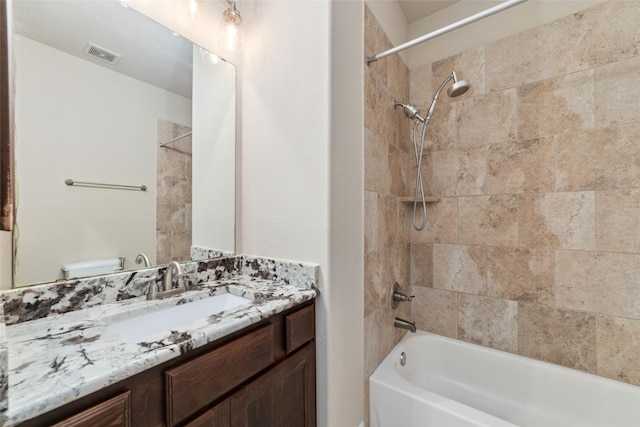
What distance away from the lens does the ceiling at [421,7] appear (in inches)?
69.0

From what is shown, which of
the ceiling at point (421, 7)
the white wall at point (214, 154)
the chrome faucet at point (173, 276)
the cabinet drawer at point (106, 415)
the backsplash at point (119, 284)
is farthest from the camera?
the ceiling at point (421, 7)

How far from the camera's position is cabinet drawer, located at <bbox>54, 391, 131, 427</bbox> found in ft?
1.49

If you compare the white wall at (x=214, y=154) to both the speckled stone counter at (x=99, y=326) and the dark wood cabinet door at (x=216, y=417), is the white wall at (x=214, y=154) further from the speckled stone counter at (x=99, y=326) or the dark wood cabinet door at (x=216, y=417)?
the dark wood cabinet door at (x=216, y=417)

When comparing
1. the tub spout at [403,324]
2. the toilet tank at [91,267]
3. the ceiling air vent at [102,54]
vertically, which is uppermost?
the ceiling air vent at [102,54]

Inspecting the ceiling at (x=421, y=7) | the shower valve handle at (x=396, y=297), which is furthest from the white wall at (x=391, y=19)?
the shower valve handle at (x=396, y=297)

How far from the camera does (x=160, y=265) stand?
3.40 feet

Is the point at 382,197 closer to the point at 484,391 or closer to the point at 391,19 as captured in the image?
the point at 391,19

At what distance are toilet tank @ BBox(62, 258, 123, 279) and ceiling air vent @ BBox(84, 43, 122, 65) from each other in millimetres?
725

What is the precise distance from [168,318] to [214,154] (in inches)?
30.1

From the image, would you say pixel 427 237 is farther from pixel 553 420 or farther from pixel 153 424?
pixel 153 424

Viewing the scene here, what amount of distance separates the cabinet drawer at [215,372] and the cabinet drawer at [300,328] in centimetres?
8

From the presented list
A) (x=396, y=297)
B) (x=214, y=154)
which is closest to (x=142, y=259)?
(x=214, y=154)

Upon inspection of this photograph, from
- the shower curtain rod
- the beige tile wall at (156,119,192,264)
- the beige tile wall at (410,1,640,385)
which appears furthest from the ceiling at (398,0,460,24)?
the beige tile wall at (156,119,192,264)

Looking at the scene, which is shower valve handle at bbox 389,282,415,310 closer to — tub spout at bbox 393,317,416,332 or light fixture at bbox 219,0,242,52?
tub spout at bbox 393,317,416,332
